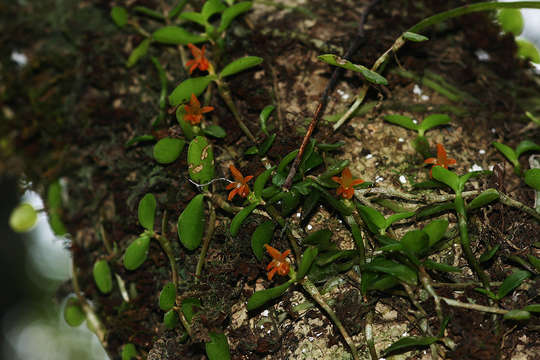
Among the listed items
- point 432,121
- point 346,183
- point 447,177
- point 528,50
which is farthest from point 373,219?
point 528,50

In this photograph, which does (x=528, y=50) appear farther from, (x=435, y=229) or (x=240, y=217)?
(x=240, y=217)

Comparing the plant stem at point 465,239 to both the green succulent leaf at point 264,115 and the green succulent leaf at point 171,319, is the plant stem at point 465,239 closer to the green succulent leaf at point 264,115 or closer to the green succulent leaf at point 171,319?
the green succulent leaf at point 264,115

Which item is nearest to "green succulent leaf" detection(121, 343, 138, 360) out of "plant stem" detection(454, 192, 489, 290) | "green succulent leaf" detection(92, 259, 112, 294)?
"green succulent leaf" detection(92, 259, 112, 294)

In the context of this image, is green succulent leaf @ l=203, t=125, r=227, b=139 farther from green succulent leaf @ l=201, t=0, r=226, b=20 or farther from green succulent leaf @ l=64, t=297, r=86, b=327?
green succulent leaf @ l=64, t=297, r=86, b=327

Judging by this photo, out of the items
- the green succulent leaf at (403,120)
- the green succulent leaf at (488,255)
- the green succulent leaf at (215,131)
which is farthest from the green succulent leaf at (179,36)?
the green succulent leaf at (488,255)

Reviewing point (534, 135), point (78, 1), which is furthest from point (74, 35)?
point (534, 135)
